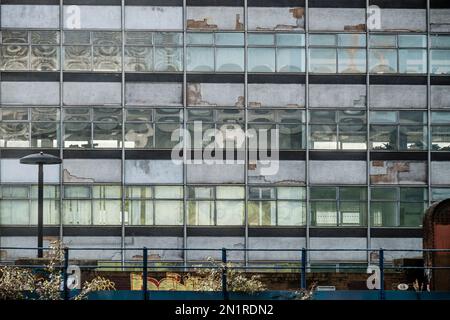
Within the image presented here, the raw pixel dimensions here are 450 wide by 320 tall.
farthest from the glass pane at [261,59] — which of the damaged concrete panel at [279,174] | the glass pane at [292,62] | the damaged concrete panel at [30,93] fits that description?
the damaged concrete panel at [30,93]

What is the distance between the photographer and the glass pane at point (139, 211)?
37.8 metres

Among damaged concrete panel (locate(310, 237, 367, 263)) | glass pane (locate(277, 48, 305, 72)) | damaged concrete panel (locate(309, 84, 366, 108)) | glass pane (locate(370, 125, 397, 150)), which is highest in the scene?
glass pane (locate(277, 48, 305, 72))

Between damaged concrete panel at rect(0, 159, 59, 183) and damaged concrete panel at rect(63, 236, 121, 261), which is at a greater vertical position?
damaged concrete panel at rect(0, 159, 59, 183)

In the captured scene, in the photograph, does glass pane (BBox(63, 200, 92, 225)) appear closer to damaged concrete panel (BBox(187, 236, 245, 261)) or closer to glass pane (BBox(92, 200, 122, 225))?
glass pane (BBox(92, 200, 122, 225))

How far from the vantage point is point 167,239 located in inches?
1485

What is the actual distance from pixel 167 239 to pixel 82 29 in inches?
360

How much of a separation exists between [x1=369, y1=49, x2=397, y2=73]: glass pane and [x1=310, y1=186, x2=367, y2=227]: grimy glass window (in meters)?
5.03

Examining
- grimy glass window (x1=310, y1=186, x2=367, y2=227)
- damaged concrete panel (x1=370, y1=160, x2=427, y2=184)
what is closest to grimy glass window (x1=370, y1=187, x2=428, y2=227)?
damaged concrete panel (x1=370, y1=160, x2=427, y2=184)

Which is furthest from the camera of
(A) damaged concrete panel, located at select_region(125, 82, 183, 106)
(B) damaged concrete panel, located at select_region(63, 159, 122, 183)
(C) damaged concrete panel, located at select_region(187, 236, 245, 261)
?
(A) damaged concrete panel, located at select_region(125, 82, 183, 106)

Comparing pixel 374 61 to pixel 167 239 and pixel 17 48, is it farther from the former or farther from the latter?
pixel 17 48

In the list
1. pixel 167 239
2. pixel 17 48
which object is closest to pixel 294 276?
pixel 167 239

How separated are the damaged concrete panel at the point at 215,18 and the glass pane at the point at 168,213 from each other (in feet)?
23.6

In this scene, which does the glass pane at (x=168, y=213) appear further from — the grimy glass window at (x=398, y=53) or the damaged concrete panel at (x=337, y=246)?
the grimy glass window at (x=398, y=53)

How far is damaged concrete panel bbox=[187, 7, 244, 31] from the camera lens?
125 feet
